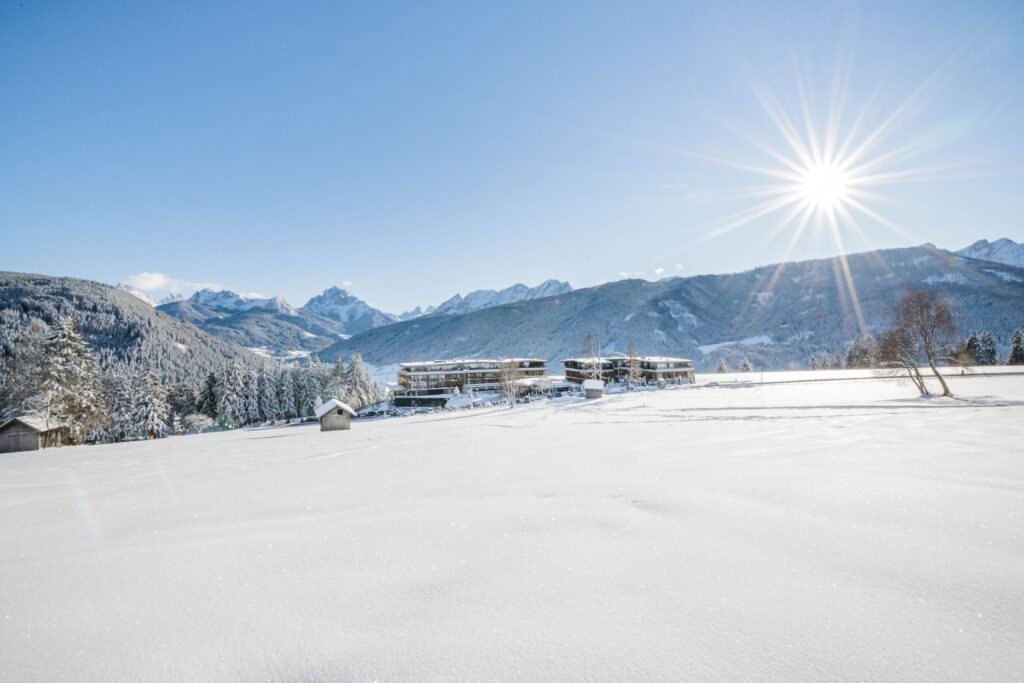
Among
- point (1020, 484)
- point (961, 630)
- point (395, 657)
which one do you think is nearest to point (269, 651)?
point (395, 657)

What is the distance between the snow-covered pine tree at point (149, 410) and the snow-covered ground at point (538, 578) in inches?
1938

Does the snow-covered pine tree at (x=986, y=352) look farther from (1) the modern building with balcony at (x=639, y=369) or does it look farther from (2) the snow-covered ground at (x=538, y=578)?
(2) the snow-covered ground at (x=538, y=578)

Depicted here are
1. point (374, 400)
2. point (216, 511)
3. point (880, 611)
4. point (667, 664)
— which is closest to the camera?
point (667, 664)

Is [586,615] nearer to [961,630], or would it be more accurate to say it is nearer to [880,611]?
[880,611]

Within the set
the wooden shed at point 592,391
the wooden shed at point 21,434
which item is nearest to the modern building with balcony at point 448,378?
the wooden shed at point 592,391

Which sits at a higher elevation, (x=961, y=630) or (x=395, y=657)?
(x=395, y=657)

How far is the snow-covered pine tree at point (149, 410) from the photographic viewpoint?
43781mm

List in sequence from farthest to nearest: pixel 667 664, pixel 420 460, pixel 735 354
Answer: pixel 735 354
pixel 420 460
pixel 667 664

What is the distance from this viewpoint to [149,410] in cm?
4462

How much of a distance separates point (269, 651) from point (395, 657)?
86 centimetres

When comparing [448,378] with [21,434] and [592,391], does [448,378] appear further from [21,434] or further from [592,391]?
[21,434]

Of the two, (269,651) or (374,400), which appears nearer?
(269,651)

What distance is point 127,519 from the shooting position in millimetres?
5648

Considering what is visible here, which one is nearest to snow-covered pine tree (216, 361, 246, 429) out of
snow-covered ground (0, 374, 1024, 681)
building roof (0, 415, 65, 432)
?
building roof (0, 415, 65, 432)
